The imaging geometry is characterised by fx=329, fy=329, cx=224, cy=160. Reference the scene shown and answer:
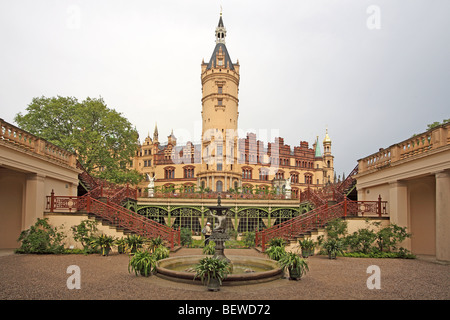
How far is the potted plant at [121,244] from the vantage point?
14.0 metres

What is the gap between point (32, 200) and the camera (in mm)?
14406

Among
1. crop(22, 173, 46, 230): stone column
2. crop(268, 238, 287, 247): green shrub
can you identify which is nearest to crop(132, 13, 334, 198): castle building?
crop(268, 238, 287, 247): green shrub

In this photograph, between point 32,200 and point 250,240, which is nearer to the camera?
point 32,200

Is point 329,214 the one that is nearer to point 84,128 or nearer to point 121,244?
point 121,244

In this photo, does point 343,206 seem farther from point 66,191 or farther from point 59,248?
point 66,191

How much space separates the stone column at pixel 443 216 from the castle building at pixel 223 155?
3496cm

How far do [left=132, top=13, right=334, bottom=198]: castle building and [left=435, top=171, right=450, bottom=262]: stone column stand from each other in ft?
115

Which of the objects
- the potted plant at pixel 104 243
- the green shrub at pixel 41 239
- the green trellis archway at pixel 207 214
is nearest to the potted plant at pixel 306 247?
the potted plant at pixel 104 243

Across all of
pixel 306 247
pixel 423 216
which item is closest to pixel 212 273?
pixel 306 247

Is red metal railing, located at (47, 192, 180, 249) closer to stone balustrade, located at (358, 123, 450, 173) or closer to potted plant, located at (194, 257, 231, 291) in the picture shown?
potted plant, located at (194, 257, 231, 291)

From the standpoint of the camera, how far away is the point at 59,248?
13.8m

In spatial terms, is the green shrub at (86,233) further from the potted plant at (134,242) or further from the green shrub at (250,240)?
the green shrub at (250,240)

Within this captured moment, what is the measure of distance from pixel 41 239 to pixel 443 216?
1554 centimetres
